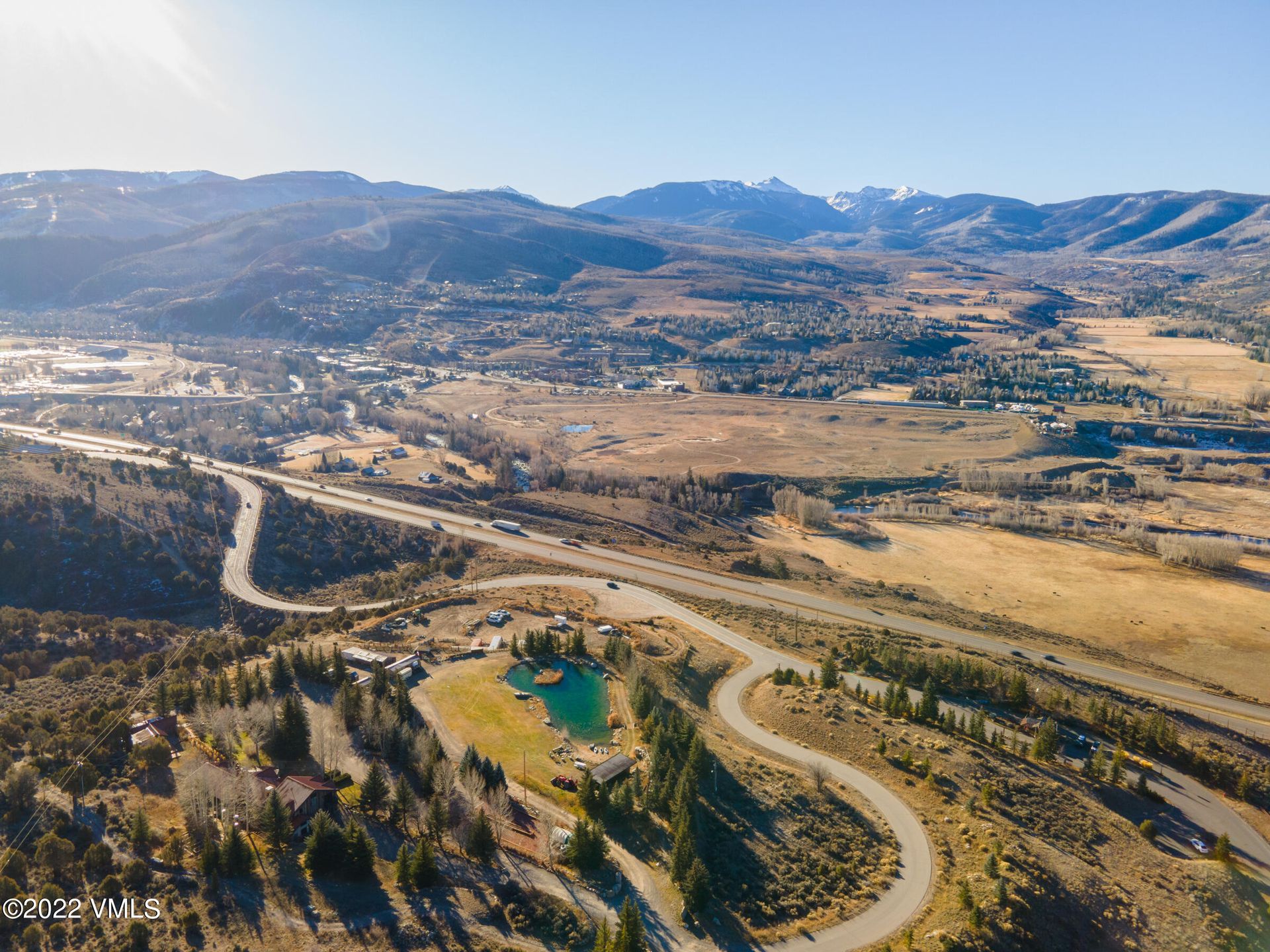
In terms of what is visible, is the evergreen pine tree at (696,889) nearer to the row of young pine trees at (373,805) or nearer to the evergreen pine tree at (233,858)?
the row of young pine trees at (373,805)

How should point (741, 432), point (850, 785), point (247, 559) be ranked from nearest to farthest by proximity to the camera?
1. point (850, 785)
2. point (247, 559)
3. point (741, 432)

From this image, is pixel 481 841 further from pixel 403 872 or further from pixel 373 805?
pixel 373 805

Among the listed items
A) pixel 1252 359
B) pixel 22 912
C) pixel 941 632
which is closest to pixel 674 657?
pixel 941 632

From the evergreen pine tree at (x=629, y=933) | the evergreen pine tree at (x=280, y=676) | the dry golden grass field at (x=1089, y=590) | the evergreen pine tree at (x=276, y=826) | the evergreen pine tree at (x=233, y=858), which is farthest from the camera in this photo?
the dry golden grass field at (x=1089, y=590)

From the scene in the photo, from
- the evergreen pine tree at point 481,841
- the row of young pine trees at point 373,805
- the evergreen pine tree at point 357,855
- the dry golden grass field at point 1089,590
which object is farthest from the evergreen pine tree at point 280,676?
the dry golden grass field at point 1089,590

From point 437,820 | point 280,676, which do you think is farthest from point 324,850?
point 280,676
